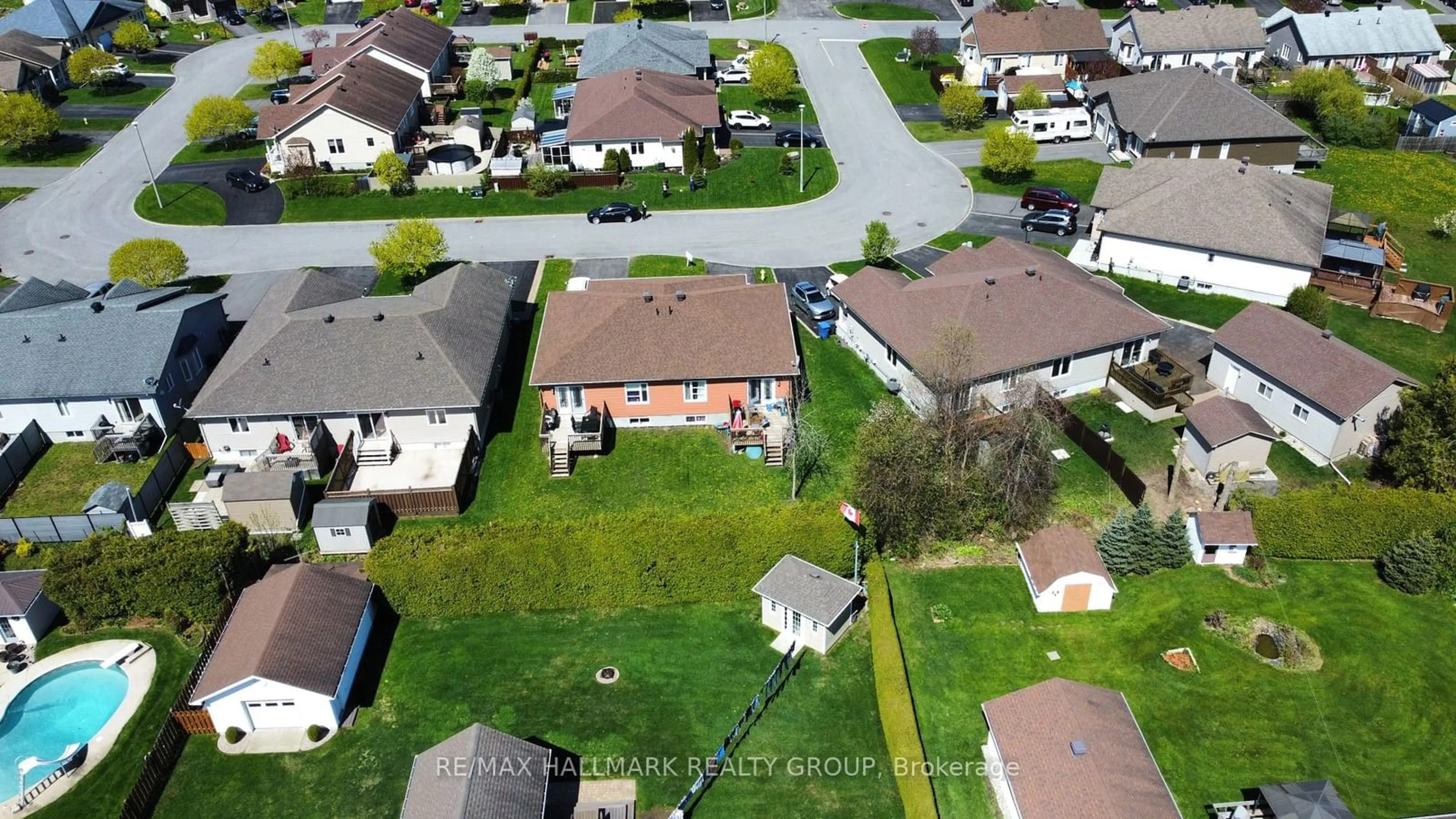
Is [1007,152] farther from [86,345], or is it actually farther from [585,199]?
[86,345]

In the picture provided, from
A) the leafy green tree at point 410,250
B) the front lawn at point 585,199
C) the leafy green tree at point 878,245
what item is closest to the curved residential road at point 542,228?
the front lawn at point 585,199

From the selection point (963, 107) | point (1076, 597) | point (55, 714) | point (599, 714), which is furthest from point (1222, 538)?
point (963, 107)

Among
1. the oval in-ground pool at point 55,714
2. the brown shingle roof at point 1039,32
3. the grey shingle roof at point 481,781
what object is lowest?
the oval in-ground pool at point 55,714

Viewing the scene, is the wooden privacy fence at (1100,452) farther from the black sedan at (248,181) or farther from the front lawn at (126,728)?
the black sedan at (248,181)

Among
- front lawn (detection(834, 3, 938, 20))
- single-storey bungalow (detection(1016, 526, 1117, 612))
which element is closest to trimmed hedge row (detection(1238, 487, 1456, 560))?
single-storey bungalow (detection(1016, 526, 1117, 612))

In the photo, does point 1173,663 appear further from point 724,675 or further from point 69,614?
point 69,614

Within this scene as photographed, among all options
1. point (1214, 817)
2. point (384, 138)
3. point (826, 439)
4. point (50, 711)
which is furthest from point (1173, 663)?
point (384, 138)
